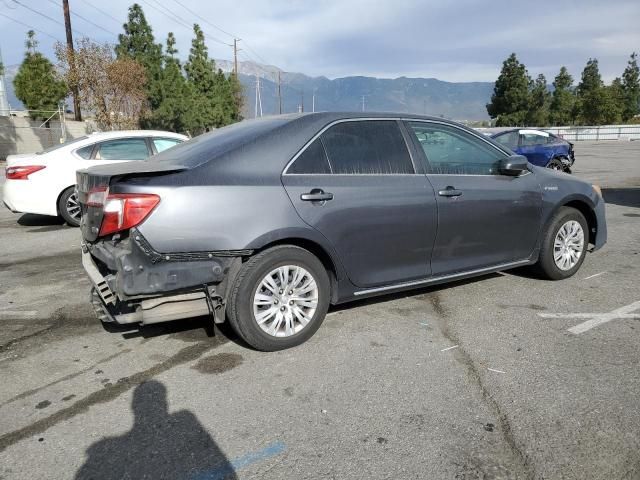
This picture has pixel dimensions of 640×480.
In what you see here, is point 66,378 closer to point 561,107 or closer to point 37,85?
point 37,85

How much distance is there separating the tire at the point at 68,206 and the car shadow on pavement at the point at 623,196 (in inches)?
400

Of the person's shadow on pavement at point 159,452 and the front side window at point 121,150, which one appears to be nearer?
the person's shadow on pavement at point 159,452

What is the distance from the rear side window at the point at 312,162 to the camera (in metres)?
3.61

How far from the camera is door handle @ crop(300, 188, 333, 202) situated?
3.55 meters

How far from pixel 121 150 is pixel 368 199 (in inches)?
236

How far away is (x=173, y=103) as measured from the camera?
3644cm

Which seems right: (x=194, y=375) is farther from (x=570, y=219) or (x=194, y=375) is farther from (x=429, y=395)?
(x=570, y=219)

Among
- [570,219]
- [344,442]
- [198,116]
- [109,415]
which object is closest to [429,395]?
[344,442]

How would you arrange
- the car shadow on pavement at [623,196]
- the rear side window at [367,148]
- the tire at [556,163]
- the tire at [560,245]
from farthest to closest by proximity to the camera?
the tire at [556,163]
the car shadow on pavement at [623,196]
the tire at [560,245]
the rear side window at [367,148]

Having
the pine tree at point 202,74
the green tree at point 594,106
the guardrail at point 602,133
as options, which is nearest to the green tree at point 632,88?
the green tree at point 594,106

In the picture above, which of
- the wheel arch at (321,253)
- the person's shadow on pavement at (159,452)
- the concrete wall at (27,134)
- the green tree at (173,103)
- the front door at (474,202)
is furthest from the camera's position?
the green tree at (173,103)

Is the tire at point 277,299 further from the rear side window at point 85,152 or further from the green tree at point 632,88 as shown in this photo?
the green tree at point 632,88

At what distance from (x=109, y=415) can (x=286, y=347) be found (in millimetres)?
1259

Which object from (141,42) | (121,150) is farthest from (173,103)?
(121,150)
